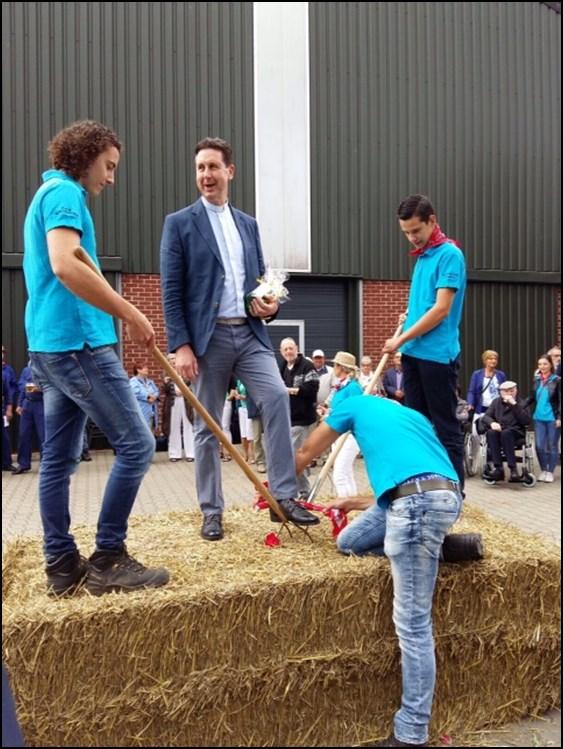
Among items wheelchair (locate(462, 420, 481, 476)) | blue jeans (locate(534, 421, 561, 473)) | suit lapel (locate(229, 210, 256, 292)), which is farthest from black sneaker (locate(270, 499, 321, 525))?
blue jeans (locate(534, 421, 561, 473))

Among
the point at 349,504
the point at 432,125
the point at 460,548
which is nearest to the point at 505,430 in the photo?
the point at 349,504

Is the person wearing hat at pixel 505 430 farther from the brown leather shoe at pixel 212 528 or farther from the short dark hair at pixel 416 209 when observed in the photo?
the brown leather shoe at pixel 212 528

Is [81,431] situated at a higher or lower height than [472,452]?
higher

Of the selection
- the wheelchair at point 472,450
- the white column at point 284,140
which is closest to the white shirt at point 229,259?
the wheelchair at point 472,450

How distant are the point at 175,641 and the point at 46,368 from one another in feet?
3.99

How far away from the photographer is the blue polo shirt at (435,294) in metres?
4.15

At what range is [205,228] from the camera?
151 inches

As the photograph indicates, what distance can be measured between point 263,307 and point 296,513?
3.55ft

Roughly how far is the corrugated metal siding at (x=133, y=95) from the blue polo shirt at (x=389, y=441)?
34.6 feet

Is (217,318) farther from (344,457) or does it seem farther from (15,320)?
(15,320)

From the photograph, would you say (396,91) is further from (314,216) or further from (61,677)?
(61,677)

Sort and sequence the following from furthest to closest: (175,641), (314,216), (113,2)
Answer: (314,216) → (113,2) → (175,641)

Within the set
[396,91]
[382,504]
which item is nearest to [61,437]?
[382,504]

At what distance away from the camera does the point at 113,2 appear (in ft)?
42.1
